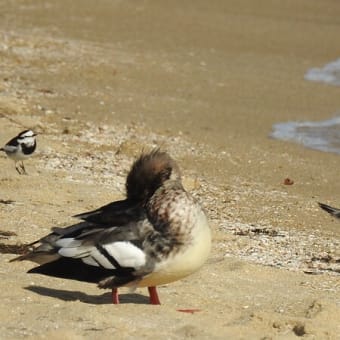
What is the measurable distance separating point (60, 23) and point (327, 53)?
218 inches

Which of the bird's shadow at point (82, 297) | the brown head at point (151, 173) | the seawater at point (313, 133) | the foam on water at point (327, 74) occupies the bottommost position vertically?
the foam on water at point (327, 74)

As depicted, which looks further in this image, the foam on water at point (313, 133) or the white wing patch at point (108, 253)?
the foam on water at point (313, 133)

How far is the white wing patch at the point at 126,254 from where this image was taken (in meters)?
6.05

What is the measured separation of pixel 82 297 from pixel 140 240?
69 cm

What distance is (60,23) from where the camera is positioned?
2144 centimetres

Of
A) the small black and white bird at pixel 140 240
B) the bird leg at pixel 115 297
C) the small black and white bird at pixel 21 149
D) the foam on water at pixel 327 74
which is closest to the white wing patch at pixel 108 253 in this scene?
the small black and white bird at pixel 140 240

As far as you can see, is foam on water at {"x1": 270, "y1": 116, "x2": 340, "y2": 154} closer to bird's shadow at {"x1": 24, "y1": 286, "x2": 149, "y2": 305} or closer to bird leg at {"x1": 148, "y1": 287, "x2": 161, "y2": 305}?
bird's shadow at {"x1": 24, "y1": 286, "x2": 149, "y2": 305}

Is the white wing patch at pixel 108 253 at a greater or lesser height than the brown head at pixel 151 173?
lesser

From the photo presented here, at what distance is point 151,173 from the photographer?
6363mm

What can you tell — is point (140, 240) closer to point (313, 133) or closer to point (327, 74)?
point (313, 133)

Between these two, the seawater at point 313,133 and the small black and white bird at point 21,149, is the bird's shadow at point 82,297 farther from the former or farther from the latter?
the seawater at point 313,133

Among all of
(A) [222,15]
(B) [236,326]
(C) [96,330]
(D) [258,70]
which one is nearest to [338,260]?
(B) [236,326]

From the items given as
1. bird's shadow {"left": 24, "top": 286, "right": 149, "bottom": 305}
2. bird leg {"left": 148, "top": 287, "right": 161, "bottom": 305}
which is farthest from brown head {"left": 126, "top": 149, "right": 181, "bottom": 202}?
bird's shadow {"left": 24, "top": 286, "right": 149, "bottom": 305}

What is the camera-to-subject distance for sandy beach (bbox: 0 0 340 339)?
6258 mm
